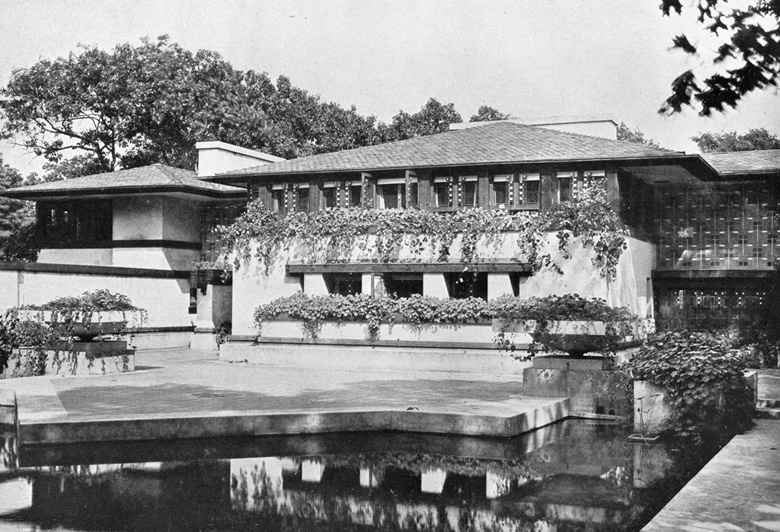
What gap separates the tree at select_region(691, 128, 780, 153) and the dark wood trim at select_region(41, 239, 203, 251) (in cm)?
2434

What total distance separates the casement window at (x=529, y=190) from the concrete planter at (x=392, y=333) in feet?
13.0

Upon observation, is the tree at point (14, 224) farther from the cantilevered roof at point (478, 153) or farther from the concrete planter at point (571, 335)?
the concrete planter at point (571, 335)

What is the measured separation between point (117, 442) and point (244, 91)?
38613 millimetres

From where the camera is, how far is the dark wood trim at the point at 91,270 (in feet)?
74.6

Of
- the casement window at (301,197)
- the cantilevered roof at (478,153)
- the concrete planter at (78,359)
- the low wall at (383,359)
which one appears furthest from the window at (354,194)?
the concrete planter at (78,359)

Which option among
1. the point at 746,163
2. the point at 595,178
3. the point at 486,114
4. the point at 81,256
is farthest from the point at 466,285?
the point at 486,114

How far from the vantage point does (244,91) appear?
157 ft

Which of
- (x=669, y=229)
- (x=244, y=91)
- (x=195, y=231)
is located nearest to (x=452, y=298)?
(x=669, y=229)

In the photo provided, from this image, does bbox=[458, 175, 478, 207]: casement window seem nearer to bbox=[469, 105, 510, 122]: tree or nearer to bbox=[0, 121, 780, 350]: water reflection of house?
bbox=[0, 121, 780, 350]: water reflection of house

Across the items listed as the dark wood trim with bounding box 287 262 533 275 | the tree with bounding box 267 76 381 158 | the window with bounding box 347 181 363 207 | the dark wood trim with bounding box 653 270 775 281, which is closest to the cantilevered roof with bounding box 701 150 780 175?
the dark wood trim with bounding box 653 270 775 281

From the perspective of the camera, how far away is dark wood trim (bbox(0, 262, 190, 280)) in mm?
22750

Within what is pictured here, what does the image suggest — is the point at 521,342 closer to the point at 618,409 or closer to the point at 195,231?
the point at 618,409

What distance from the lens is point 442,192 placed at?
2373cm

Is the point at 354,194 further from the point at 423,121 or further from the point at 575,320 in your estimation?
the point at 423,121
